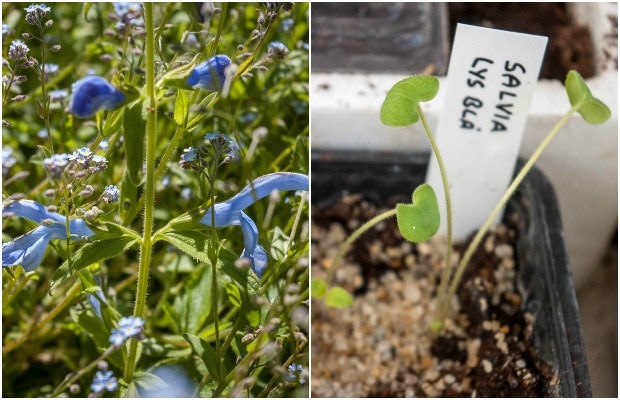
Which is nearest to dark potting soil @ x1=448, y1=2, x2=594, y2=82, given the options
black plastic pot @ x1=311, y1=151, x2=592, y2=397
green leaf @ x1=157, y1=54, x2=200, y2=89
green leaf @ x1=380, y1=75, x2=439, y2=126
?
black plastic pot @ x1=311, y1=151, x2=592, y2=397

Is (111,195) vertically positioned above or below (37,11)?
below

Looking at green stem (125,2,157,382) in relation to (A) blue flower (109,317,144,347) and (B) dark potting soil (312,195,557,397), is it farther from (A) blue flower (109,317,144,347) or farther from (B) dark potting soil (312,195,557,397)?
(B) dark potting soil (312,195,557,397)

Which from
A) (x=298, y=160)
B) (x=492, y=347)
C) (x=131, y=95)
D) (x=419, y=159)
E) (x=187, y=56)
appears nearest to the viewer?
(x=131, y=95)

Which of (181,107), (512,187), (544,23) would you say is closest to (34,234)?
(181,107)

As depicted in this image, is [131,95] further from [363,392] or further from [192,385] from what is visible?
[363,392]

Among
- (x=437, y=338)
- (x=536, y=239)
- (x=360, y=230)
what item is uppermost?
(x=360, y=230)

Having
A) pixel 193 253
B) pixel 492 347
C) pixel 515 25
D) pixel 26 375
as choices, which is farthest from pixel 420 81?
pixel 515 25

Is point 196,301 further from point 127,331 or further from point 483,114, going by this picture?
point 483,114
